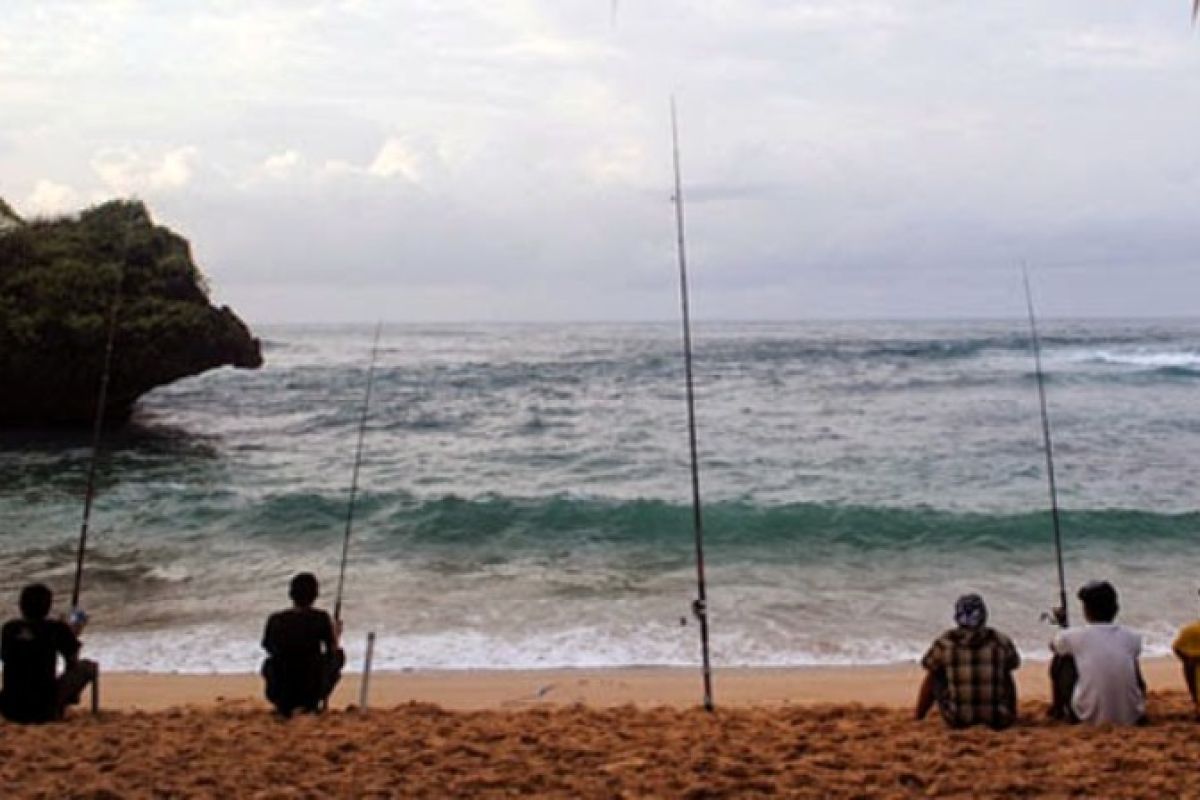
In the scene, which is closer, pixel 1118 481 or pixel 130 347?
pixel 1118 481

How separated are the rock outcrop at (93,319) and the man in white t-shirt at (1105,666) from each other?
17.0 meters

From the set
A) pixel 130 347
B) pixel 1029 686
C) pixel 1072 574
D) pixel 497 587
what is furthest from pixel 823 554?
pixel 130 347

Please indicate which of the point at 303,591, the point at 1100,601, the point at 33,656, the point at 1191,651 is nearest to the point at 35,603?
the point at 33,656

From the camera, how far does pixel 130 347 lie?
21.0 m

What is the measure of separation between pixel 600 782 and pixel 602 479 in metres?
14.5

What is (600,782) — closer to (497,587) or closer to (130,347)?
(497,587)

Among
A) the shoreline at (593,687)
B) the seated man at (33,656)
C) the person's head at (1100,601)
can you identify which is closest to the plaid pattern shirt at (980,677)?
the person's head at (1100,601)

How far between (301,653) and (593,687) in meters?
2.62

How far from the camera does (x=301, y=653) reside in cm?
691

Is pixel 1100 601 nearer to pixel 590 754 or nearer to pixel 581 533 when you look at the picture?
pixel 590 754

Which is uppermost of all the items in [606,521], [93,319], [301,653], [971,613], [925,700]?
[93,319]

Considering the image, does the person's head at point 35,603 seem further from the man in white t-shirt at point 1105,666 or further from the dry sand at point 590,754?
the man in white t-shirt at point 1105,666

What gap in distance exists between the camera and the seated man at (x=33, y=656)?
21.4 ft

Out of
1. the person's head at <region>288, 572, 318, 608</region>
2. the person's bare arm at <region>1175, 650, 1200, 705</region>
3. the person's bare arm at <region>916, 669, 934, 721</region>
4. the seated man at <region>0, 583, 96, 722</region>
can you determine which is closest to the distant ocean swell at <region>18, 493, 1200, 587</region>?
the seated man at <region>0, 583, 96, 722</region>
